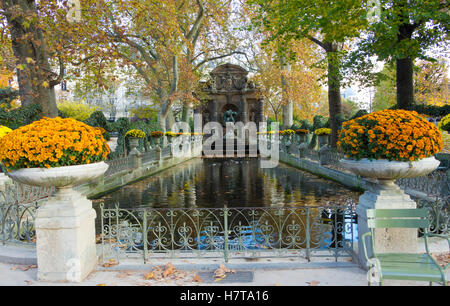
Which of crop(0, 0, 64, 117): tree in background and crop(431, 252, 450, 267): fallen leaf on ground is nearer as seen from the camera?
crop(431, 252, 450, 267): fallen leaf on ground

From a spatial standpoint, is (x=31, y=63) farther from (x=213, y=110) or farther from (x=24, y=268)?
(x=213, y=110)

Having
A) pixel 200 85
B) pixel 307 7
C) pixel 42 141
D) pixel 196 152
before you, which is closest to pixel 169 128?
pixel 196 152

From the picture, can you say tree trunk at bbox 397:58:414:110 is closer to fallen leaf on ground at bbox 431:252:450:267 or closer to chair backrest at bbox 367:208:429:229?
fallen leaf on ground at bbox 431:252:450:267

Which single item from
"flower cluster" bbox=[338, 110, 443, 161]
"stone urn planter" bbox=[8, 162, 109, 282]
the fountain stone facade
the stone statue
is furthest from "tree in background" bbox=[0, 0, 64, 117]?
the fountain stone facade

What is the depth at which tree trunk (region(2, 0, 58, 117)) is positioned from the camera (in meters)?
13.6

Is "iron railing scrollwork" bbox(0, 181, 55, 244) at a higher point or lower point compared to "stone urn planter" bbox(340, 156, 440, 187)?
lower

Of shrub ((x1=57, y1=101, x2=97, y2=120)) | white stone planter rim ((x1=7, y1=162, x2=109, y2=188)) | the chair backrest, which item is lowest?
the chair backrest

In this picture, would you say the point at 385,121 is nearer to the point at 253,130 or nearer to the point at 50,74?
the point at 50,74

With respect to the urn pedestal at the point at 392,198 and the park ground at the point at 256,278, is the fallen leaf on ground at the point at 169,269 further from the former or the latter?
the urn pedestal at the point at 392,198

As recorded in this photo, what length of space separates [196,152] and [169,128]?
16.7ft

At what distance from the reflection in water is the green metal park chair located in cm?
597

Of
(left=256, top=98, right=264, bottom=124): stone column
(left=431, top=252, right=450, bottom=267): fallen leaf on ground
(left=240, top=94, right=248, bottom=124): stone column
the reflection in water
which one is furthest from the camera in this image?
(left=256, top=98, right=264, bottom=124): stone column

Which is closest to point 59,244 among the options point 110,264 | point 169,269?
point 110,264

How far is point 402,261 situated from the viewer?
154 inches
